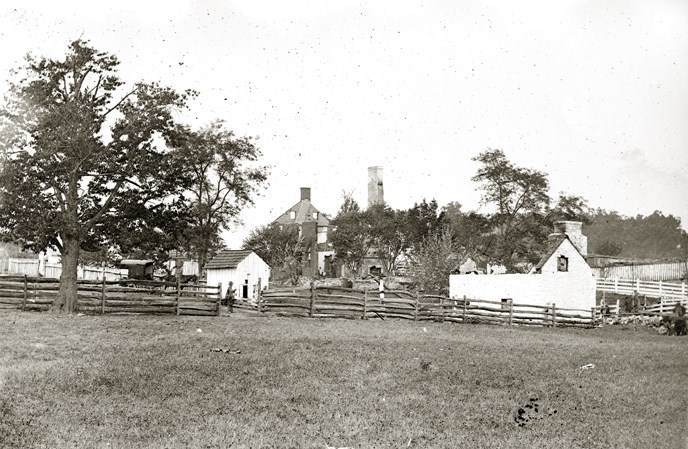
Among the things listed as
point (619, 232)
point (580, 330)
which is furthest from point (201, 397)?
point (619, 232)

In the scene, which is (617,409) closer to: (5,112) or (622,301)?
(5,112)

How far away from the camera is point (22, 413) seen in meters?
13.1

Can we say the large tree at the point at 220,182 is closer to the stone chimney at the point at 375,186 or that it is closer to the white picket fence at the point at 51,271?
the white picket fence at the point at 51,271

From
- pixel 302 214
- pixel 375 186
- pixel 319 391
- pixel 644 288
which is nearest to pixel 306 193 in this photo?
pixel 302 214

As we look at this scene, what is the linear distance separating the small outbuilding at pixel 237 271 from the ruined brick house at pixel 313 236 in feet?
119

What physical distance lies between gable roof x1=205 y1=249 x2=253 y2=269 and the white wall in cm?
1506

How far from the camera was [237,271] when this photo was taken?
4434 cm

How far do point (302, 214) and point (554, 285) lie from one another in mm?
61381

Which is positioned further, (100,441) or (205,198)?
(205,198)

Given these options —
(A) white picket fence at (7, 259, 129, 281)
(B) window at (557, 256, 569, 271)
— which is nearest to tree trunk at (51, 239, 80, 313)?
(B) window at (557, 256, 569, 271)

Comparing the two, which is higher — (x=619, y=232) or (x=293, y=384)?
(x=619, y=232)

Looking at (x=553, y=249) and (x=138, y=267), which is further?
(x=138, y=267)

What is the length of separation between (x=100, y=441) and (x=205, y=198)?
4104cm

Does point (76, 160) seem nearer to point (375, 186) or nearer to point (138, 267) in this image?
point (138, 267)
